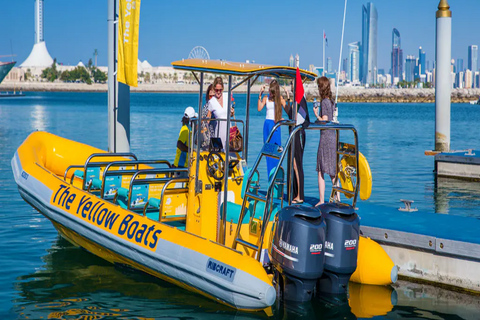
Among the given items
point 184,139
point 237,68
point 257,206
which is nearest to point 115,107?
point 184,139

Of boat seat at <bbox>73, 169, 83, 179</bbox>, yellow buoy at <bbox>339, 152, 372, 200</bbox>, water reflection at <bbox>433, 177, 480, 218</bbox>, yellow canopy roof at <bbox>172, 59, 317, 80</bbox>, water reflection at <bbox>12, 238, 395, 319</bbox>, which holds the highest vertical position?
yellow canopy roof at <bbox>172, 59, 317, 80</bbox>

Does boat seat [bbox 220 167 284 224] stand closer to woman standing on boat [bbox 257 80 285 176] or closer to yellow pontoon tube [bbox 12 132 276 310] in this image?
yellow pontoon tube [bbox 12 132 276 310]

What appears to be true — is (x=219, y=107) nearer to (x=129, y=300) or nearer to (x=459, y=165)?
(x=129, y=300)

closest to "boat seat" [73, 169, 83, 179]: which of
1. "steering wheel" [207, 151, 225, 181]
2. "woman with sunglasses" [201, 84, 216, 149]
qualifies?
"woman with sunglasses" [201, 84, 216, 149]

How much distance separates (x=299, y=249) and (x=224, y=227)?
1.35 m

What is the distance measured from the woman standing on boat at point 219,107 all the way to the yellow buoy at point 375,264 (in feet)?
6.81

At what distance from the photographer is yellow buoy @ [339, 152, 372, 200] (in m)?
7.22

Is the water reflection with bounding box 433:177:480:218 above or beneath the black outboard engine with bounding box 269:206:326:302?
beneath

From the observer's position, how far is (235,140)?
295 inches

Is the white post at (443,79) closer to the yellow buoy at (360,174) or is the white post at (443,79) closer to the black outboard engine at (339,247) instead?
the yellow buoy at (360,174)

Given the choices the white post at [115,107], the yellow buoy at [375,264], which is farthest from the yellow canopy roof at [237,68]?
the white post at [115,107]

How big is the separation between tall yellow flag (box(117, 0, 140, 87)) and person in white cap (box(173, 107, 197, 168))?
2131 millimetres

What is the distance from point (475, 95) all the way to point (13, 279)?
Answer: 127739mm

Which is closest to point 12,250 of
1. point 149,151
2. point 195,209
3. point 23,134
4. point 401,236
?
point 195,209
